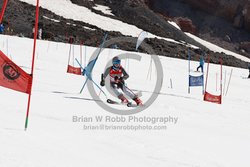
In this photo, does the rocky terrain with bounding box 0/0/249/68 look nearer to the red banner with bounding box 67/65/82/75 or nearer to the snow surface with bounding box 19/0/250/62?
the snow surface with bounding box 19/0/250/62

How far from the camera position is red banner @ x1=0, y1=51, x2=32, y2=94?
6.25m

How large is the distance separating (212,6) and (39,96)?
77.3 metres

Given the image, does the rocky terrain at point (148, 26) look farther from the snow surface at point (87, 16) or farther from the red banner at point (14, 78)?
the red banner at point (14, 78)

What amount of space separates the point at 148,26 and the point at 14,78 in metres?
55.7

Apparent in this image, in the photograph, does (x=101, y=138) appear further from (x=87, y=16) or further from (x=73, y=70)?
(x=87, y=16)

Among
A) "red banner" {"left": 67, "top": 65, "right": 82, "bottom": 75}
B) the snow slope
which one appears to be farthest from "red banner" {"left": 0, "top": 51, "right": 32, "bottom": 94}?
"red banner" {"left": 67, "top": 65, "right": 82, "bottom": 75}

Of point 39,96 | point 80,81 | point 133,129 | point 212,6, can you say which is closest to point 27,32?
point 80,81

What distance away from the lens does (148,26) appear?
61.0 metres

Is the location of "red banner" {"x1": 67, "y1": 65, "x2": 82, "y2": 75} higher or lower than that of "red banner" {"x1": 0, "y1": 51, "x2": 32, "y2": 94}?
higher

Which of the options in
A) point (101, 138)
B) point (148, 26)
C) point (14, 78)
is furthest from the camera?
point (148, 26)

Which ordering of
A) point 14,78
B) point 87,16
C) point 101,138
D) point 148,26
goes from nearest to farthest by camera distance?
point 14,78
point 101,138
point 87,16
point 148,26

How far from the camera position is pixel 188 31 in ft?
250

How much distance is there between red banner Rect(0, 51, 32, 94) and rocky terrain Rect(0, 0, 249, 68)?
111ft

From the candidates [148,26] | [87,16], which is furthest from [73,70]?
[148,26]
